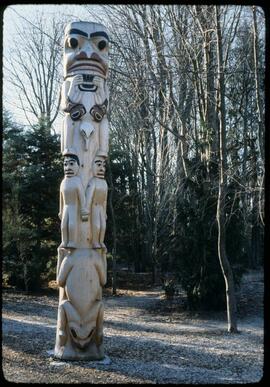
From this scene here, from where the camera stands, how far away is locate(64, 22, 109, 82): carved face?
760cm

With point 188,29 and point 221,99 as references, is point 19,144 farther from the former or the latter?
point 221,99

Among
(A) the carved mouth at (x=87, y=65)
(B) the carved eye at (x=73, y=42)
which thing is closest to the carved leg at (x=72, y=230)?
(A) the carved mouth at (x=87, y=65)

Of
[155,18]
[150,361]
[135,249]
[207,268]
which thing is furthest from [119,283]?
[150,361]

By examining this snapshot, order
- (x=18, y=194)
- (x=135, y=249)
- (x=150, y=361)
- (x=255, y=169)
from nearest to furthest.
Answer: (x=150, y=361) < (x=255, y=169) < (x=18, y=194) < (x=135, y=249)

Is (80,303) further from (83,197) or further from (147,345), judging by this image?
(147,345)

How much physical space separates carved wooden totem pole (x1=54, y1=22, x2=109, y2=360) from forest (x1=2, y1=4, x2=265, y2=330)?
249 centimetres

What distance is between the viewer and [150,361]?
7516 mm

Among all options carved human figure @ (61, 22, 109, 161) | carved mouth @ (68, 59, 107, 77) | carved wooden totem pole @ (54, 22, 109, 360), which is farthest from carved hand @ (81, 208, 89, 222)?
carved mouth @ (68, 59, 107, 77)

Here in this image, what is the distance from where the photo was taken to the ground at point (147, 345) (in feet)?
21.7

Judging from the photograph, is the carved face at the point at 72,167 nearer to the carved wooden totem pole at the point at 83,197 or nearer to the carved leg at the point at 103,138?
the carved wooden totem pole at the point at 83,197

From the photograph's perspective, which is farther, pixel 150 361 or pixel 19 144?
pixel 19 144

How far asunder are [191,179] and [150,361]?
22.4 feet

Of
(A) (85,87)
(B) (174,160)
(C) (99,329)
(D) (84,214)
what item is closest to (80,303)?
(C) (99,329)

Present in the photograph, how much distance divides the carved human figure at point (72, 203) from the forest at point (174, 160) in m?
2.81
